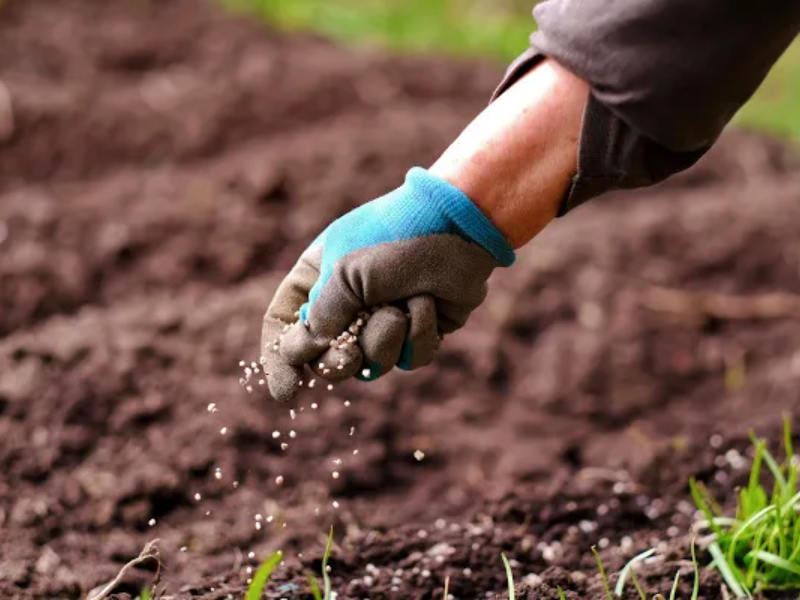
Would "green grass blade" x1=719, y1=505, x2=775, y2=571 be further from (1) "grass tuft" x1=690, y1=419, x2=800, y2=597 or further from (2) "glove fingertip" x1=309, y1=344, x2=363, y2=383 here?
(2) "glove fingertip" x1=309, y1=344, x2=363, y2=383

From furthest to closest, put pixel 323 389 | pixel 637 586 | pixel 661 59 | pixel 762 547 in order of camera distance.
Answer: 1. pixel 323 389
2. pixel 762 547
3. pixel 637 586
4. pixel 661 59

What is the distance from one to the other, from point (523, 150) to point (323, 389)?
5.28ft

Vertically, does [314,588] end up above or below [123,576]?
below

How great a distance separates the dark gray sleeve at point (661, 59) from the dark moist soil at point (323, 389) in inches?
34.8

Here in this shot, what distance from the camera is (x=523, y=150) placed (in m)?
1.74

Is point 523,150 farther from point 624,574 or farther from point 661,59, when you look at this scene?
point 624,574

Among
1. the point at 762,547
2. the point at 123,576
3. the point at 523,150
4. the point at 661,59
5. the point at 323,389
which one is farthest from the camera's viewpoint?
the point at 323,389

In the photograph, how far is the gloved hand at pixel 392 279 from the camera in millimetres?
1779

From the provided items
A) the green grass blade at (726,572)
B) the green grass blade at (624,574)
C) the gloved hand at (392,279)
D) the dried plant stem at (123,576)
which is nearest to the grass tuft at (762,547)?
the green grass blade at (726,572)

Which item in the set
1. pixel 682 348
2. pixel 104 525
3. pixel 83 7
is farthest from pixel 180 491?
pixel 83 7

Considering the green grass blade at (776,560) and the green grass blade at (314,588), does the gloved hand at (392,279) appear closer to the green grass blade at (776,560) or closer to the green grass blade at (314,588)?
the green grass blade at (314,588)

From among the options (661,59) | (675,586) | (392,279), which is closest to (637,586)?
(675,586)

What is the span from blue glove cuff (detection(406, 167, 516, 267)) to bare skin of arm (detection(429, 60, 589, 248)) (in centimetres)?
2

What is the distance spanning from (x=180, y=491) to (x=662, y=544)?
3.79 ft
